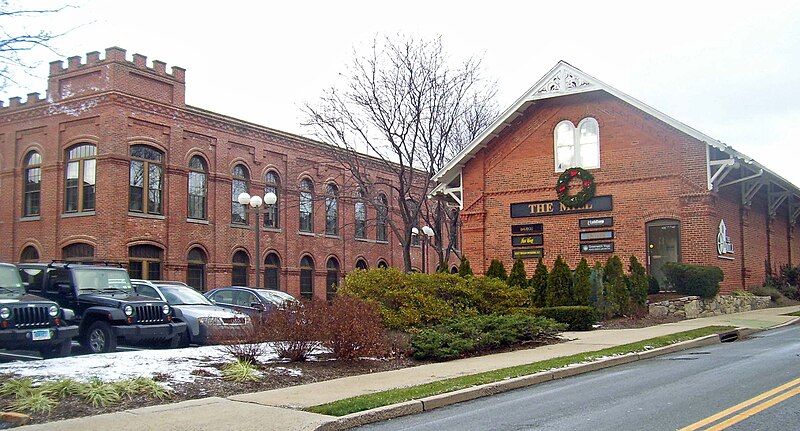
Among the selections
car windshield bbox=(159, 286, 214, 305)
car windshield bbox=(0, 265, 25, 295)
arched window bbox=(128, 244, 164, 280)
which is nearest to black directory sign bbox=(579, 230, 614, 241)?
car windshield bbox=(159, 286, 214, 305)

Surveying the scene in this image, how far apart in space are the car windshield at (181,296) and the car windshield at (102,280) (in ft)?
5.56

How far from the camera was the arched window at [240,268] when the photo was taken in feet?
123

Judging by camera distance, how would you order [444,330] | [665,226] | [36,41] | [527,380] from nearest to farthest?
1. [36,41]
2. [527,380]
3. [444,330]
4. [665,226]

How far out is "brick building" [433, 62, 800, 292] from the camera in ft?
85.8

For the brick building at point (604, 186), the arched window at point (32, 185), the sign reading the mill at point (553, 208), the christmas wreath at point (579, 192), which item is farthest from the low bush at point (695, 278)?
the arched window at point (32, 185)

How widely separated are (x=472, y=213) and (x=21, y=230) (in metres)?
19.9

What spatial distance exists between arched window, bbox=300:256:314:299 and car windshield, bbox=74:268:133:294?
79.9 feet

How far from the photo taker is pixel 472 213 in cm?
3045

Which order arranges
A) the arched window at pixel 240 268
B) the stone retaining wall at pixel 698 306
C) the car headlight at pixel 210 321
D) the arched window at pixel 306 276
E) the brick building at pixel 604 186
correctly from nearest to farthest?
the car headlight at pixel 210 321, the stone retaining wall at pixel 698 306, the brick building at pixel 604 186, the arched window at pixel 240 268, the arched window at pixel 306 276

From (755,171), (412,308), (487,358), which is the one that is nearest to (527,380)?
(487,358)

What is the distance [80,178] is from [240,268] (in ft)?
28.2

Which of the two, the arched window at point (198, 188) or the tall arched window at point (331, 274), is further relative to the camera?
the tall arched window at point (331, 274)

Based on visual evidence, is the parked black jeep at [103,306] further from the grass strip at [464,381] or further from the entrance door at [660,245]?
the entrance door at [660,245]

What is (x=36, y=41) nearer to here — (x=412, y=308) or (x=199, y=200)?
(x=412, y=308)
